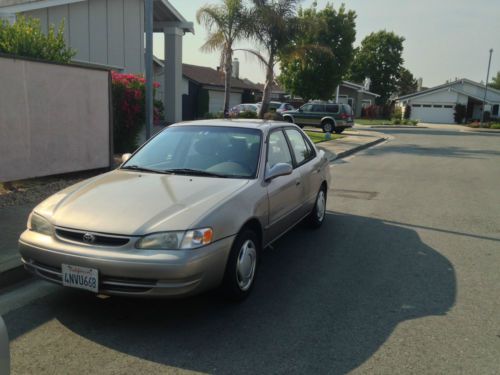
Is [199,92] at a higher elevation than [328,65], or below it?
below

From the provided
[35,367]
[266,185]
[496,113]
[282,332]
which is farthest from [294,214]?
Result: [496,113]

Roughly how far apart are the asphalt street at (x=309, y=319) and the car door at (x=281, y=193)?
0.48 meters

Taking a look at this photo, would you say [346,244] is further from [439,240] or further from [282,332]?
[282,332]

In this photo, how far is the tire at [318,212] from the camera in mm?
6566

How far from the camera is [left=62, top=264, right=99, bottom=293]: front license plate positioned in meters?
3.51

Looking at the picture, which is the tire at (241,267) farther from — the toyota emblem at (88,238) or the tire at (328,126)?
the tire at (328,126)

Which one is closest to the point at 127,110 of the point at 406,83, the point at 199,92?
the point at 199,92

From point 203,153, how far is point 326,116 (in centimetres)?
2389

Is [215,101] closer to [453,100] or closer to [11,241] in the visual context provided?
[11,241]

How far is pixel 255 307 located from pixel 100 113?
20.8 ft

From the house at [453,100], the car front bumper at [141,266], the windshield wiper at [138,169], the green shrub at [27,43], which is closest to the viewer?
the car front bumper at [141,266]

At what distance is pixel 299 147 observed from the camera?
6164mm

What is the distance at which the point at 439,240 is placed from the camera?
251 inches

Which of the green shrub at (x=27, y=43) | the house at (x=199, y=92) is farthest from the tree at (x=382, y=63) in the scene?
the green shrub at (x=27, y=43)
